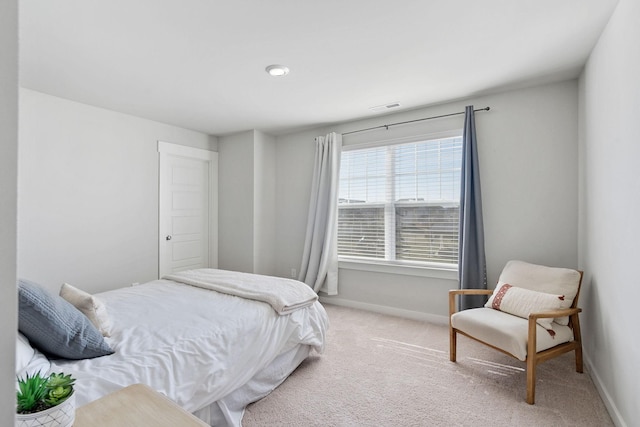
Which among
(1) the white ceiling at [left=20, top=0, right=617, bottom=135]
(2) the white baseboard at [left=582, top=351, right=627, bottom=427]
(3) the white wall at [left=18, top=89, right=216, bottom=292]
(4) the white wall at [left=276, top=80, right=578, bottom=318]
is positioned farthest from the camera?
(3) the white wall at [left=18, top=89, right=216, bottom=292]

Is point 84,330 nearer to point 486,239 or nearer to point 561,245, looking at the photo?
point 486,239

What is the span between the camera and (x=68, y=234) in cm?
332

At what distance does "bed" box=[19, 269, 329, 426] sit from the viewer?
4.81 ft

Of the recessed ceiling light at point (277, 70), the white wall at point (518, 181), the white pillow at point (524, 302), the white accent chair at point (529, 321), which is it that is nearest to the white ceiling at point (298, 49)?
the recessed ceiling light at point (277, 70)

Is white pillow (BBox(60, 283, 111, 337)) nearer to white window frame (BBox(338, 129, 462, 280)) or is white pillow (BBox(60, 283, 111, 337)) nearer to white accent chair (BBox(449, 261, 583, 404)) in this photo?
white accent chair (BBox(449, 261, 583, 404))

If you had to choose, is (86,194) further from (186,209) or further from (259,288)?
(259,288)

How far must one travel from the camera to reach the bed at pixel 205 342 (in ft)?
4.81

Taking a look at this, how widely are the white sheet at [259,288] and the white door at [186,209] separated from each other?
137 cm

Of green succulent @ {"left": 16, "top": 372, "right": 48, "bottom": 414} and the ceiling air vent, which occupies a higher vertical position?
the ceiling air vent

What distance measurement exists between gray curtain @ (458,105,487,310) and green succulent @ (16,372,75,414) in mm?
3185

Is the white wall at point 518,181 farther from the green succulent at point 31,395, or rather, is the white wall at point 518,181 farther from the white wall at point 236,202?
the green succulent at point 31,395

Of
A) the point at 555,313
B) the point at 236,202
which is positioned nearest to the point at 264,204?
the point at 236,202

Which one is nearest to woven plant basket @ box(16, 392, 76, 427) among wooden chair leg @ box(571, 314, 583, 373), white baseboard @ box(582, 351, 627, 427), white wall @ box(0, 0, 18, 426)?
white wall @ box(0, 0, 18, 426)

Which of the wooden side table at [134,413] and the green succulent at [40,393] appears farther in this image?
the wooden side table at [134,413]
